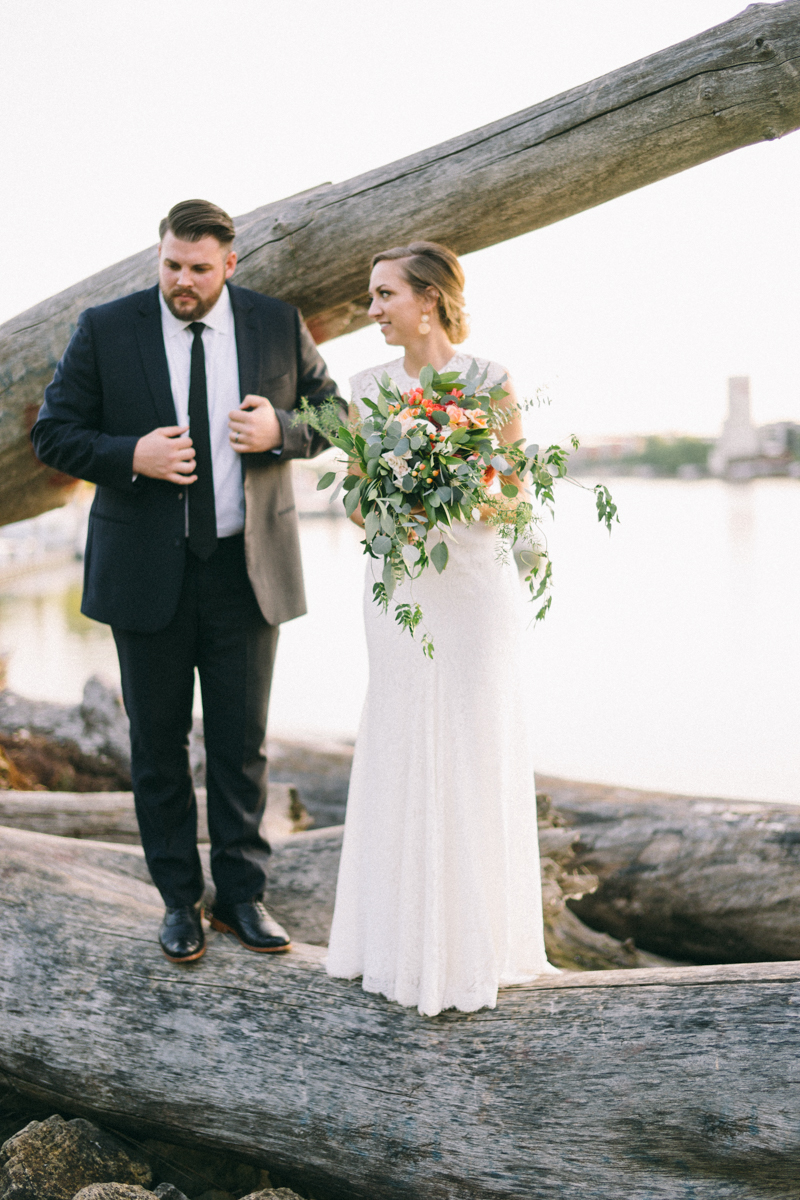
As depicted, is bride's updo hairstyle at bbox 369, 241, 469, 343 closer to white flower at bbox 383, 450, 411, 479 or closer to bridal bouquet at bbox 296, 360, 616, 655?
bridal bouquet at bbox 296, 360, 616, 655

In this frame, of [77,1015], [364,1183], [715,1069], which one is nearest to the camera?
[715,1069]

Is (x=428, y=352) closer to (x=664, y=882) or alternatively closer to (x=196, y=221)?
(x=196, y=221)

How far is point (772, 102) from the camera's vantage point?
307 cm

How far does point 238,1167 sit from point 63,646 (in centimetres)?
524

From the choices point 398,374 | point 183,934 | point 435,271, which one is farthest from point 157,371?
point 183,934

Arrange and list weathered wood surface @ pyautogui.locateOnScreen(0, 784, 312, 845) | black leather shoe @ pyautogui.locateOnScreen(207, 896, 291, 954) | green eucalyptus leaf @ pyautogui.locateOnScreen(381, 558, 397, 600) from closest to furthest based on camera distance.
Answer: green eucalyptus leaf @ pyautogui.locateOnScreen(381, 558, 397, 600) → black leather shoe @ pyautogui.locateOnScreen(207, 896, 291, 954) → weathered wood surface @ pyautogui.locateOnScreen(0, 784, 312, 845)

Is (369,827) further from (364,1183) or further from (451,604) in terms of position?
(364,1183)

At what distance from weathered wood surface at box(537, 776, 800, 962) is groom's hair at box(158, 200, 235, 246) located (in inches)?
120

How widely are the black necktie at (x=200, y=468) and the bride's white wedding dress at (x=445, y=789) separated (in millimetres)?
538

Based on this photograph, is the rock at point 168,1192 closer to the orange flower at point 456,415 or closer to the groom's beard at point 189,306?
the orange flower at point 456,415

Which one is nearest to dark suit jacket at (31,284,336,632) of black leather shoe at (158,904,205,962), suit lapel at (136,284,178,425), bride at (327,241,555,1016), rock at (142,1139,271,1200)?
suit lapel at (136,284,178,425)

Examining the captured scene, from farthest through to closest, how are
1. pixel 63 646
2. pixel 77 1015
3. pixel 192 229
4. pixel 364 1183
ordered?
pixel 63 646 < pixel 77 1015 < pixel 192 229 < pixel 364 1183

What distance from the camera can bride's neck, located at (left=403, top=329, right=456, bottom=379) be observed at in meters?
2.91

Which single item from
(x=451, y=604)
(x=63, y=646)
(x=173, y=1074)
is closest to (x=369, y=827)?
(x=451, y=604)
